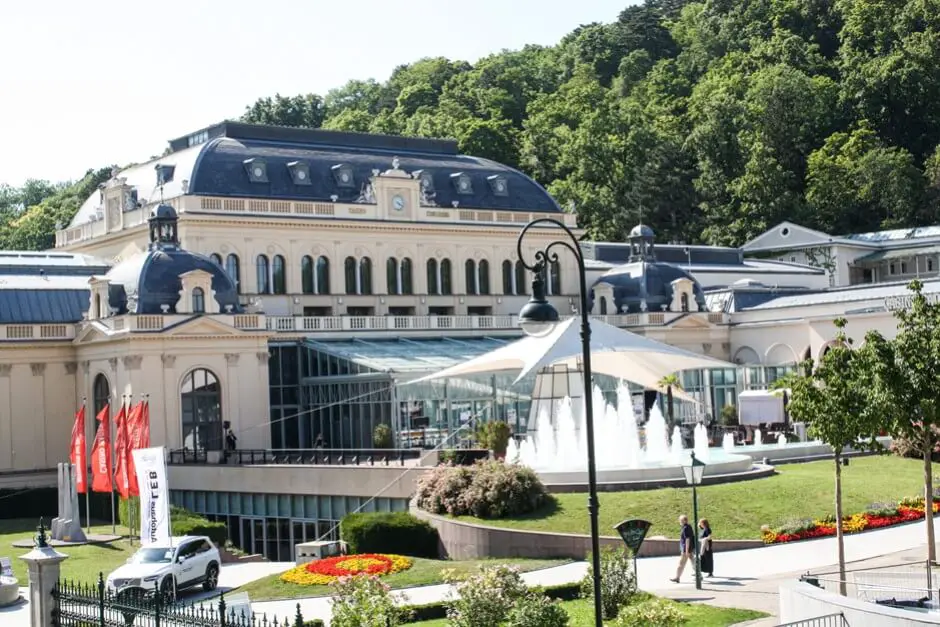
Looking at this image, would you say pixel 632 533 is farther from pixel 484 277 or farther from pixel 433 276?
pixel 484 277

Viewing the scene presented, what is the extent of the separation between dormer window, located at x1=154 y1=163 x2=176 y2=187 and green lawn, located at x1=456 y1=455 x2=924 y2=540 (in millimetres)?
36851

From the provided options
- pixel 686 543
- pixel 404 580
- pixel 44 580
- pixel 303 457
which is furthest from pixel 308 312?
pixel 44 580

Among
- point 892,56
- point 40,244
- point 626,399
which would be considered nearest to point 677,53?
point 892,56

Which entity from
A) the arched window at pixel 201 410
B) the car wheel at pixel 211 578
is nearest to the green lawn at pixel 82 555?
the car wheel at pixel 211 578

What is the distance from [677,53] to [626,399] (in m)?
103

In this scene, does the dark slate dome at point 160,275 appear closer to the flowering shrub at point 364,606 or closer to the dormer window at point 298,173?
the dormer window at point 298,173

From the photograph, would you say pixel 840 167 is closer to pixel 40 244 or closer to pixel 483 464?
pixel 40 244

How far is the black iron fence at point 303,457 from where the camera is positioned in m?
54.8

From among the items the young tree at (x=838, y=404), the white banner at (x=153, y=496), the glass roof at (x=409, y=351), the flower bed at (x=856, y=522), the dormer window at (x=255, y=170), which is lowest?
the flower bed at (x=856, y=522)

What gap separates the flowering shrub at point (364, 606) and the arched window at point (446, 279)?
55646 mm

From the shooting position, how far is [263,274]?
7462 cm

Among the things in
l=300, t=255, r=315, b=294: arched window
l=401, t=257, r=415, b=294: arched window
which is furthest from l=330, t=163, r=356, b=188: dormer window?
l=401, t=257, r=415, b=294: arched window

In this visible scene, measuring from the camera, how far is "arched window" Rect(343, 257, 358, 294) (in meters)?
77.6

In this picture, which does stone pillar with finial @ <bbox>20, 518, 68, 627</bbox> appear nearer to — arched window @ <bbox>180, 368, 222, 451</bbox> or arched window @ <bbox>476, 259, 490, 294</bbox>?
arched window @ <bbox>180, 368, 222, 451</bbox>
